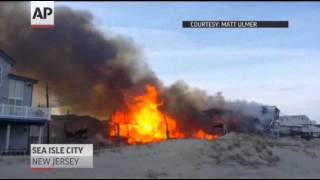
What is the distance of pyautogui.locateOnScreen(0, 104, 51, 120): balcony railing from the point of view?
4122 cm

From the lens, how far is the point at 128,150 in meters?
31.2

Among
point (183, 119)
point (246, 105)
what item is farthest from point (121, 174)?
point (246, 105)

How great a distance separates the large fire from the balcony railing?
1132 cm

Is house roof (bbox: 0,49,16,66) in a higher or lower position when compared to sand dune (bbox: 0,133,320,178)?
higher

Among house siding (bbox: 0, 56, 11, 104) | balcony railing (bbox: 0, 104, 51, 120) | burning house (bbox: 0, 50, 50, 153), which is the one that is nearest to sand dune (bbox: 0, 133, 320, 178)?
balcony railing (bbox: 0, 104, 51, 120)

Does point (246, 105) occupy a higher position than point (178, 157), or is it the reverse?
point (246, 105)

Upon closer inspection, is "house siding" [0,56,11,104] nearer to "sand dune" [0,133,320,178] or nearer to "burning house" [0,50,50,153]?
"burning house" [0,50,50,153]

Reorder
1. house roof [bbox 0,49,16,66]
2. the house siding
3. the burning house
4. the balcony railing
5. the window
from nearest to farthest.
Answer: the balcony railing → the burning house → the house siding → house roof [bbox 0,49,16,66] → the window

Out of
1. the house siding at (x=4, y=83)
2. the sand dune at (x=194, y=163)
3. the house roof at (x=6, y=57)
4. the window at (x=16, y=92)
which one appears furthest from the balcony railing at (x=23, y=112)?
the sand dune at (x=194, y=163)

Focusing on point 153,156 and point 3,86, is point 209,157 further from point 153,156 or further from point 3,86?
point 3,86

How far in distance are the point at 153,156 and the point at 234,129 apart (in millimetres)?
35476

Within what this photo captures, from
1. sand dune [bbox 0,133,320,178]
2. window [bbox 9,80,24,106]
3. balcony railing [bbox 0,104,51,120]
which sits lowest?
sand dune [bbox 0,133,320,178]

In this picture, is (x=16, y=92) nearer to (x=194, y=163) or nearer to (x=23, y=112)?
(x=23, y=112)

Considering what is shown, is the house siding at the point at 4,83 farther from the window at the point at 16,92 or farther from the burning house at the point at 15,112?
the window at the point at 16,92
